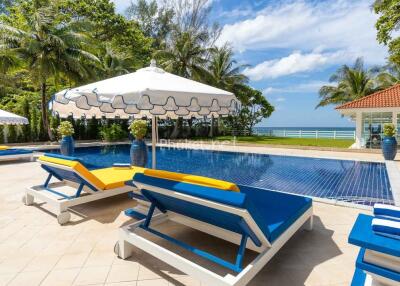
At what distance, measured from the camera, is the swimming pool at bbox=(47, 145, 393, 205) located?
7.23 metres

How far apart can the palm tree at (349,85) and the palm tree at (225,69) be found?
941 centimetres

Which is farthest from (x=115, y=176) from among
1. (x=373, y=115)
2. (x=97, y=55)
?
(x=97, y=55)

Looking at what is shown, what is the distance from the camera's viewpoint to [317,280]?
9.42 feet

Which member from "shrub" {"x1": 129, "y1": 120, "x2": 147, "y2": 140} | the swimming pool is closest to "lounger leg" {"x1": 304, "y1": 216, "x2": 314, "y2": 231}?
the swimming pool

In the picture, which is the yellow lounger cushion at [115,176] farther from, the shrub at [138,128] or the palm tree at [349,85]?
the palm tree at [349,85]

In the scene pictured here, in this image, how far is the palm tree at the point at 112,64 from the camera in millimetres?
22953

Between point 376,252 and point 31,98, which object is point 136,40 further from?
point 376,252

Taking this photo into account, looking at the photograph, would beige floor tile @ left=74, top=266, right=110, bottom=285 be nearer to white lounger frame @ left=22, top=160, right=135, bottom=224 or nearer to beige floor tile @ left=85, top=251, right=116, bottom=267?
beige floor tile @ left=85, top=251, right=116, bottom=267

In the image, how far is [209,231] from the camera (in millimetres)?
3287

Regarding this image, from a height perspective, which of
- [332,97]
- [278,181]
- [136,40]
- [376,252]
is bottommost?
[278,181]

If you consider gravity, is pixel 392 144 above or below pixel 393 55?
below

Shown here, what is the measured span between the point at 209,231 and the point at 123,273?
1.11m

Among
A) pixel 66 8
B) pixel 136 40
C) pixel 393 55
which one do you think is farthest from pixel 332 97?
pixel 66 8

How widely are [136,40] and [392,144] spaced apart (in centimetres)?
2488
